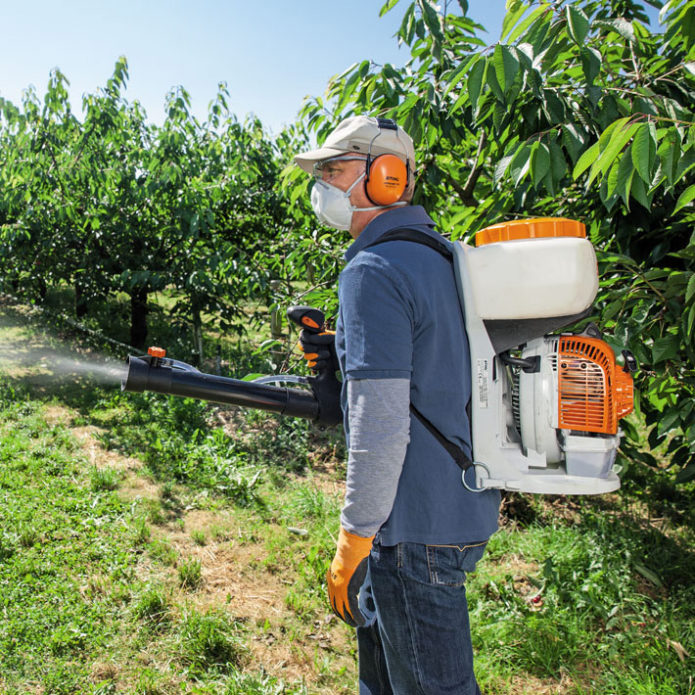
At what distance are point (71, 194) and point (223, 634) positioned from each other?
531cm

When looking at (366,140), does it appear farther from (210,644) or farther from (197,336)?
(197,336)

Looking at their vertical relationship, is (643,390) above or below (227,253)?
below

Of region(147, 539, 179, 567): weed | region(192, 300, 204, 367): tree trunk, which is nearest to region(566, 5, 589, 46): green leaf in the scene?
region(147, 539, 179, 567): weed

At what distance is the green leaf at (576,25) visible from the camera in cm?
168

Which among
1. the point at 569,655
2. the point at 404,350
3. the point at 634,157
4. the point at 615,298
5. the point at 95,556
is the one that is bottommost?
the point at 569,655

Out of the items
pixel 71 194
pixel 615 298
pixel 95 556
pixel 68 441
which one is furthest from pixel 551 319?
pixel 71 194

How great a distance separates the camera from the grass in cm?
239

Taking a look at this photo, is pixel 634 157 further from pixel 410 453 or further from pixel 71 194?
pixel 71 194

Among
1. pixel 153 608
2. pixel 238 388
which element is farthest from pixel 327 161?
pixel 153 608

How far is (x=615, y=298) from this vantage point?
91.4 inches

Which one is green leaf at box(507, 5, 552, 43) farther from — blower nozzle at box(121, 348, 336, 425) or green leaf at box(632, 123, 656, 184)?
blower nozzle at box(121, 348, 336, 425)

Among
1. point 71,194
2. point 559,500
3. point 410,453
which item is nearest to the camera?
point 410,453

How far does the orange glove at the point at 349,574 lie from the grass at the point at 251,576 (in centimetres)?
106

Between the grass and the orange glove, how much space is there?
1.06 m
